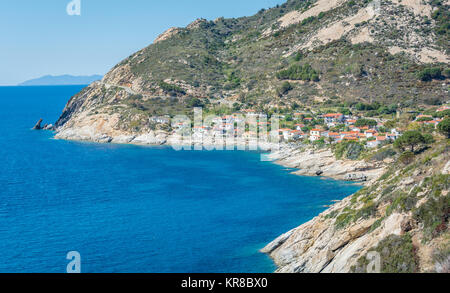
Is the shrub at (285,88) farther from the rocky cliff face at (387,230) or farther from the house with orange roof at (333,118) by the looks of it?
the rocky cliff face at (387,230)

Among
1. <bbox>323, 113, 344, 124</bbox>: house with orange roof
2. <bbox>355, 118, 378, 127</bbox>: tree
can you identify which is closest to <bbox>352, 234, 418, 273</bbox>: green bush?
<bbox>355, 118, 378, 127</bbox>: tree

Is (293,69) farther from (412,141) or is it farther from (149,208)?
(149,208)

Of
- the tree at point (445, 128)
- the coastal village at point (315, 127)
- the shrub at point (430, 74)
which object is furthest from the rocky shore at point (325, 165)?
the shrub at point (430, 74)

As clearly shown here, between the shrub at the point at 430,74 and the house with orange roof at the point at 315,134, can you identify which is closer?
the house with orange roof at the point at 315,134

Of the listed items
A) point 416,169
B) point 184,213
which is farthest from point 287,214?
point 416,169

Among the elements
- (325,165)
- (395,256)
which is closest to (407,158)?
(395,256)

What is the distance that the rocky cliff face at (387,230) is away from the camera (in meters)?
22.8

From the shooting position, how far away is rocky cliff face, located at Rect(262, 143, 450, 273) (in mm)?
22781

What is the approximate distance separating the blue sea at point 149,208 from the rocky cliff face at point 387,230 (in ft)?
11.0

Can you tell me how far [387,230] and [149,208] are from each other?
102 ft

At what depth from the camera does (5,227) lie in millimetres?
44312

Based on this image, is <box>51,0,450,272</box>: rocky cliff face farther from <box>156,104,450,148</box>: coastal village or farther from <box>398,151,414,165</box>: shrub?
<box>156,104,450,148</box>: coastal village
